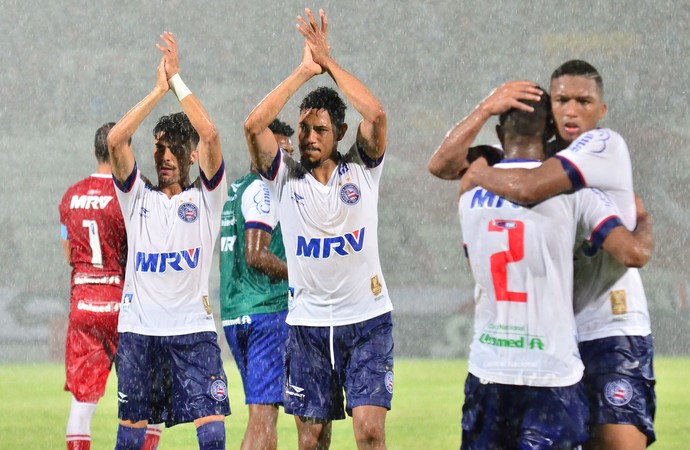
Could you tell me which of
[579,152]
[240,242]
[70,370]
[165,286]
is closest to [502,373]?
[579,152]

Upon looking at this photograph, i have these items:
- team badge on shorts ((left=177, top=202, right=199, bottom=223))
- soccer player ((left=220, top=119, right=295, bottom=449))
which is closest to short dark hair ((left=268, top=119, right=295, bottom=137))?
soccer player ((left=220, top=119, right=295, bottom=449))

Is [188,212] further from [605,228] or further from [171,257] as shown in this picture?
[605,228]

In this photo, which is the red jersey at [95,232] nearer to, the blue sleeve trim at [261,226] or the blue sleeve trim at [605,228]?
the blue sleeve trim at [261,226]

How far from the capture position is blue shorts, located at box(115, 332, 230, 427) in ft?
17.3

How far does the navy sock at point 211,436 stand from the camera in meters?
5.28

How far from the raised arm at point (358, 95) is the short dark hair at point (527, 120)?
53.8 inches

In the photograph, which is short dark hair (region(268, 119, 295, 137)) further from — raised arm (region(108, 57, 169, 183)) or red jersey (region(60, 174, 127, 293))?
red jersey (region(60, 174, 127, 293))

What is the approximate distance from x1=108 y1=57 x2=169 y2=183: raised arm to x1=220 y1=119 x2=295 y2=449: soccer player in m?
0.72

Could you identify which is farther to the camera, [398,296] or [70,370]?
[398,296]

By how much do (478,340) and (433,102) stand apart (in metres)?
12.7

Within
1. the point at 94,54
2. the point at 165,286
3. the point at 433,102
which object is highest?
the point at 94,54

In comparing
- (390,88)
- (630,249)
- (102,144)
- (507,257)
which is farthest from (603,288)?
(390,88)

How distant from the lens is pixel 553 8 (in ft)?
56.6

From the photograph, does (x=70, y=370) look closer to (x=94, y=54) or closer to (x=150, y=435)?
(x=150, y=435)
